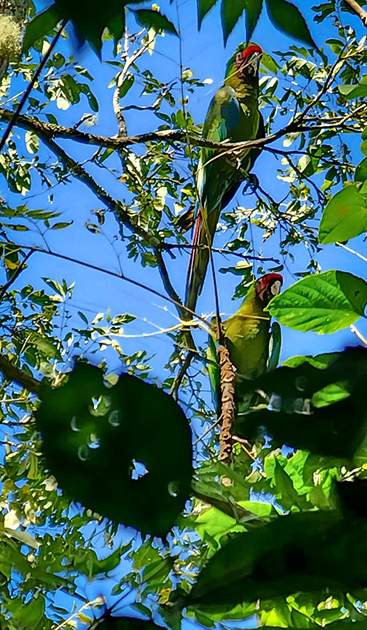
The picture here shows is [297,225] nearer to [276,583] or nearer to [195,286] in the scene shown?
[195,286]

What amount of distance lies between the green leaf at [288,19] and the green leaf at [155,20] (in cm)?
Result: 3

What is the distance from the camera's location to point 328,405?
0.10 meters

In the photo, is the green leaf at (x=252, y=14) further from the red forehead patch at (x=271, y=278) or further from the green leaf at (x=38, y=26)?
the red forehead patch at (x=271, y=278)

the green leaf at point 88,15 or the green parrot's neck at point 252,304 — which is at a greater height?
the green parrot's neck at point 252,304

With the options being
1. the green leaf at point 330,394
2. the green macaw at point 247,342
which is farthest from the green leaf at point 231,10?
the green macaw at point 247,342

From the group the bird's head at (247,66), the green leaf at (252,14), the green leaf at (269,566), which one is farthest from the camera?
the bird's head at (247,66)

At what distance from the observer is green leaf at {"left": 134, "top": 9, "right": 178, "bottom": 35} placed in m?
0.16

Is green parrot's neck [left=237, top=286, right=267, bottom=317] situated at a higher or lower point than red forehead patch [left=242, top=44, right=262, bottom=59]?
lower

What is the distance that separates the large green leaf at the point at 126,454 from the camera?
0.08 m

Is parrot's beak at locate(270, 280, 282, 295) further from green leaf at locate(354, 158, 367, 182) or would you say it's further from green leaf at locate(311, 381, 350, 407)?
green leaf at locate(311, 381, 350, 407)

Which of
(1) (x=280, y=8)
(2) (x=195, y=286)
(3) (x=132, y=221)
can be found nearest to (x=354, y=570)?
(1) (x=280, y=8)

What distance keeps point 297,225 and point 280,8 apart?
3.56ft

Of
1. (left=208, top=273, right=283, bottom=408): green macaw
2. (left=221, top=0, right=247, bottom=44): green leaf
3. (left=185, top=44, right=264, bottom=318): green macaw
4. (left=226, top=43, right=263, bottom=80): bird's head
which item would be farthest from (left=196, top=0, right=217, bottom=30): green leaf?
(left=226, top=43, right=263, bottom=80): bird's head

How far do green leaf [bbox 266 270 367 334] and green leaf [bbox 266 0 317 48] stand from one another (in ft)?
0.19
